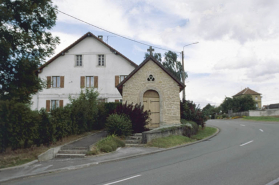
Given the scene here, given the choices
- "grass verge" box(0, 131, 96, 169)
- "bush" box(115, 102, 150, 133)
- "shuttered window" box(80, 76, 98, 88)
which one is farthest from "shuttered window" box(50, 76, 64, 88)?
"grass verge" box(0, 131, 96, 169)

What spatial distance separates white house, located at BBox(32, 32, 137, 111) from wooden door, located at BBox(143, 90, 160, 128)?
472 inches

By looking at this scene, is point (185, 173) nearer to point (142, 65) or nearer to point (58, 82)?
point (142, 65)

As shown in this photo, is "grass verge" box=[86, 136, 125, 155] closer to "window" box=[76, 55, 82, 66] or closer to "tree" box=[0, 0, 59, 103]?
"tree" box=[0, 0, 59, 103]

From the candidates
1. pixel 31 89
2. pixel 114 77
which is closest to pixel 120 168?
pixel 31 89

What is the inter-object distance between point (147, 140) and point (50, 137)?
5.36 m

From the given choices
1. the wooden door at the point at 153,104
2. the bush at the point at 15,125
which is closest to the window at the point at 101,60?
the wooden door at the point at 153,104

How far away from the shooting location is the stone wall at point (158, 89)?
18.8 metres

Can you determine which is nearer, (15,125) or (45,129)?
(15,125)

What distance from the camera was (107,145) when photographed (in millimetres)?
12594

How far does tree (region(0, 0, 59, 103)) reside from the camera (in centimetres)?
1064

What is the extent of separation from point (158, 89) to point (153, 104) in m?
1.22

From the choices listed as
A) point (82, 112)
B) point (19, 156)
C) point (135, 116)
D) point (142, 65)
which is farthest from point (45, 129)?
point (142, 65)

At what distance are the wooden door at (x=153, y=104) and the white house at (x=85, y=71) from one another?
39.3 ft

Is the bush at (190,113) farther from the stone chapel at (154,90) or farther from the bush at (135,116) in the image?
the bush at (135,116)
